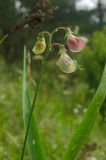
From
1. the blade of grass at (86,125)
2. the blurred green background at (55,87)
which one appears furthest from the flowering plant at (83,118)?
the blurred green background at (55,87)

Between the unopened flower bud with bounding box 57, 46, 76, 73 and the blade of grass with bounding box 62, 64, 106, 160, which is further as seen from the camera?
the blade of grass with bounding box 62, 64, 106, 160

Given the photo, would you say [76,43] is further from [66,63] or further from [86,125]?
[86,125]

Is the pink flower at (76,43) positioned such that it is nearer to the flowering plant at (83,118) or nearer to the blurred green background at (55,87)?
the flowering plant at (83,118)

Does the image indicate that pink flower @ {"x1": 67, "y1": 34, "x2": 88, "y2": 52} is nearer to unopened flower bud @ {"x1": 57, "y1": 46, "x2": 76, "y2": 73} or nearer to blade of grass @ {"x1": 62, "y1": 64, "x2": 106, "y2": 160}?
unopened flower bud @ {"x1": 57, "y1": 46, "x2": 76, "y2": 73}

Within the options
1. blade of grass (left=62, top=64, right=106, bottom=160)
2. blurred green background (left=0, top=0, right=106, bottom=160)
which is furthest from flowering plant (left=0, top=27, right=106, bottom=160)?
blurred green background (left=0, top=0, right=106, bottom=160)

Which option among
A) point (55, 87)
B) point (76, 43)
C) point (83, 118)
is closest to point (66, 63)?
point (76, 43)
